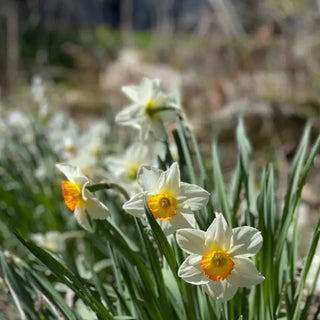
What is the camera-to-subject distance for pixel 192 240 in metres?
0.85

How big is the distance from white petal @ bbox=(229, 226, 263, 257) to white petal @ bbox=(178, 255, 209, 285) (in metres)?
0.06

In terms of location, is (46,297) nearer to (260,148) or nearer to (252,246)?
(252,246)

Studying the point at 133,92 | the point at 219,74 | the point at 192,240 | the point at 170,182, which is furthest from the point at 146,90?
the point at 219,74

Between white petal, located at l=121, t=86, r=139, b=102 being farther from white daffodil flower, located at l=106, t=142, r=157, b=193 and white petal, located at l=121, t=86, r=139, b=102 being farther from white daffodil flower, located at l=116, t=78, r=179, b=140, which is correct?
white daffodil flower, located at l=106, t=142, r=157, b=193

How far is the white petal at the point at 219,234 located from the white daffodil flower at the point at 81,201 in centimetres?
25

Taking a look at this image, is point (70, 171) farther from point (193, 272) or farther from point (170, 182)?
point (193, 272)

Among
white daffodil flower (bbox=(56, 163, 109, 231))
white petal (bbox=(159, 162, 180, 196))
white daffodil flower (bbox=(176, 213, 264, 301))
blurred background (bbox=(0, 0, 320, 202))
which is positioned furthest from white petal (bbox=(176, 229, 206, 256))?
blurred background (bbox=(0, 0, 320, 202))

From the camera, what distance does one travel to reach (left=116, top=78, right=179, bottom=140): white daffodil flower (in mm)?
1264

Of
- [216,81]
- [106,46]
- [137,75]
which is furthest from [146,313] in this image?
[106,46]

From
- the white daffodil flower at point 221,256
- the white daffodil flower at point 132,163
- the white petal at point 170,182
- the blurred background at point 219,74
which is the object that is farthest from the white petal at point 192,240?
the blurred background at point 219,74

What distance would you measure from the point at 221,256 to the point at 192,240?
5 centimetres

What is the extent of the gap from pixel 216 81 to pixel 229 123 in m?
1.88

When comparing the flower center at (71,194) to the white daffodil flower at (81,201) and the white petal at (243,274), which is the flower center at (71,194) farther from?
the white petal at (243,274)

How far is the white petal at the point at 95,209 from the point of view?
3.33 feet
